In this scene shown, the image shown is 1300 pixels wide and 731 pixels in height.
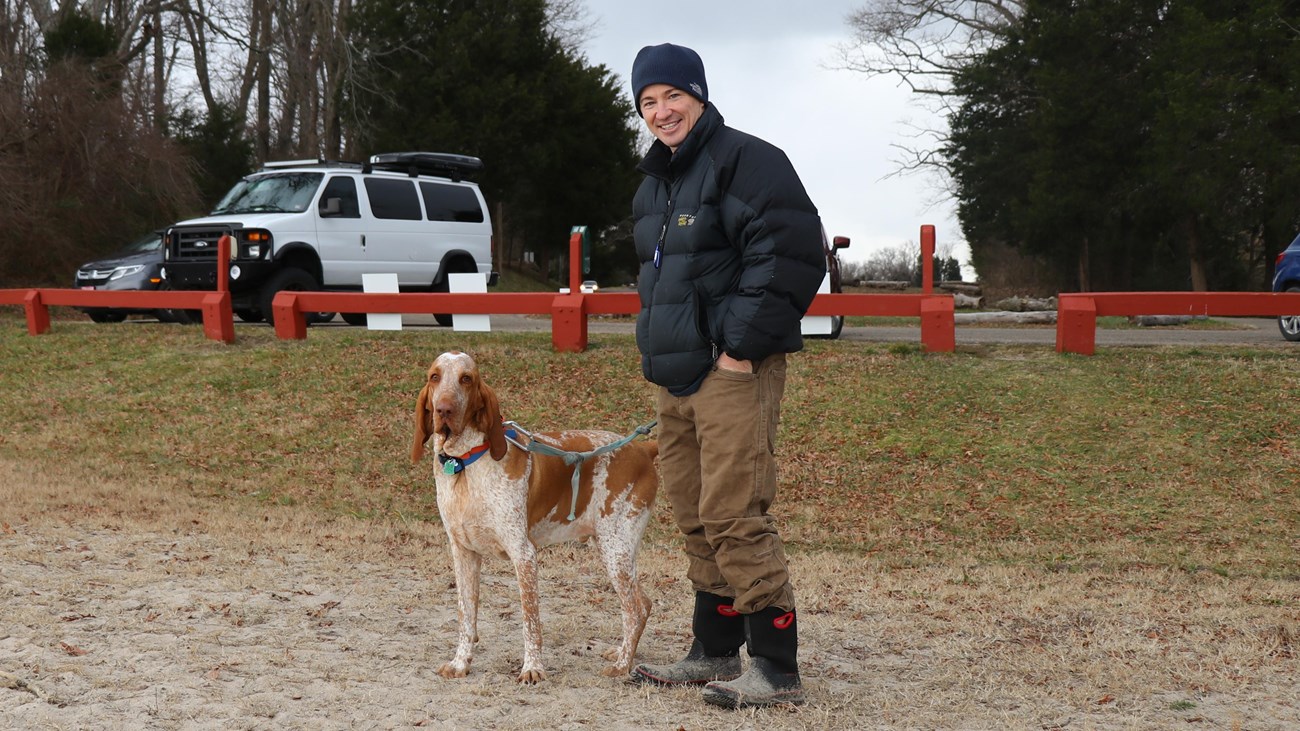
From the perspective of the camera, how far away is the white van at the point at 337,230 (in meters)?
16.2

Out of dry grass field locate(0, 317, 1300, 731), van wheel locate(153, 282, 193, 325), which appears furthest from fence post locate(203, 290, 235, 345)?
van wheel locate(153, 282, 193, 325)

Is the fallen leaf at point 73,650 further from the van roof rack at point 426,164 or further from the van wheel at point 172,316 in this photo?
the van wheel at point 172,316

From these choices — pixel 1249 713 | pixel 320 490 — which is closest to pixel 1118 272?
pixel 320 490

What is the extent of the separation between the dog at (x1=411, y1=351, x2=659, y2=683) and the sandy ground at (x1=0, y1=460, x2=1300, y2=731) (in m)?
0.28

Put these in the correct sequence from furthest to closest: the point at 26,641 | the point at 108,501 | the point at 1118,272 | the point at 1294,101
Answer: the point at 1118,272 < the point at 1294,101 < the point at 108,501 < the point at 26,641

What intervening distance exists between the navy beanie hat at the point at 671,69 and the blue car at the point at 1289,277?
13.1 meters

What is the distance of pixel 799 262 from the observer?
4590 millimetres

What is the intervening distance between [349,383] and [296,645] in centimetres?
653

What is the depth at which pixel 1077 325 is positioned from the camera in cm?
1181

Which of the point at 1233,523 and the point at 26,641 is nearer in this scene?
the point at 26,641

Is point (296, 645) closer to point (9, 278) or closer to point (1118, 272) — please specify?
point (9, 278)

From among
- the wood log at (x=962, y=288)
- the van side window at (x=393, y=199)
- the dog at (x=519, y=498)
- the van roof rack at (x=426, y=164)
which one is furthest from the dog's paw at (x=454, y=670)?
the wood log at (x=962, y=288)

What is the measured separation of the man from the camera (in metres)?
4.59

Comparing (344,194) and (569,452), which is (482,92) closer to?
(344,194)
